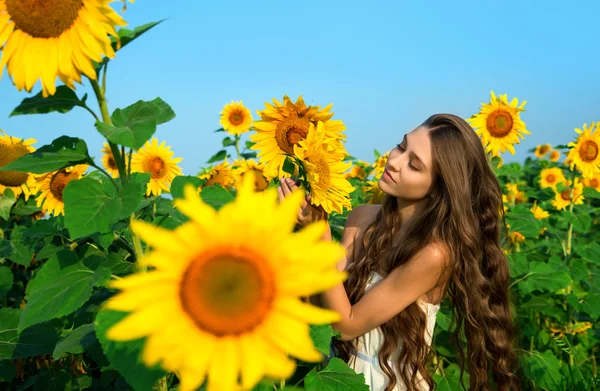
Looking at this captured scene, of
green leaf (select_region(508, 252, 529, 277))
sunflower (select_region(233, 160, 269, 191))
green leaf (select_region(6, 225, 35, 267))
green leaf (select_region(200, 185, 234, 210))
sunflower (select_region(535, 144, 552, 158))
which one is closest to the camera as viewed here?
green leaf (select_region(200, 185, 234, 210))

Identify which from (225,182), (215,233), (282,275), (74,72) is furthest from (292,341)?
(225,182)

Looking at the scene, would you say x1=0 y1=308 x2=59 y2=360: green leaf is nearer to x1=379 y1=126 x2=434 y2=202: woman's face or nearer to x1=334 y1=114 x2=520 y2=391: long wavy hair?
x1=334 y1=114 x2=520 y2=391: long wavy hair

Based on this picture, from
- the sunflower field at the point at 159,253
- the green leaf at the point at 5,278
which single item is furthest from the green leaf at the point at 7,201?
the green leaf at the point at 5,278

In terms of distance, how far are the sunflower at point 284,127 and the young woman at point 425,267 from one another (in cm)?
39

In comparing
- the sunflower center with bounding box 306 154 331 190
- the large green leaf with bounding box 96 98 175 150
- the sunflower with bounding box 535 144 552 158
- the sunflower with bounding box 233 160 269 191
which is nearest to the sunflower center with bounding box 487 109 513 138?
the sunflower with bounding box 233 160 269 191

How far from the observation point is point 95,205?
157cm

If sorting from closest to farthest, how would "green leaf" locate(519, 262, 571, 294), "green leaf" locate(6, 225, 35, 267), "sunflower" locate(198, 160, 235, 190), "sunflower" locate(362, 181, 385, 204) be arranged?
"green leaf" locate(6, 225, 35, 267) → "green leaf" locate(519, 262, 571, 294) → "sunflower" locate(362, 181, 385, 204) → "sunflower" locate(198, 160, 235, 190)

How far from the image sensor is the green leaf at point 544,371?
404cm

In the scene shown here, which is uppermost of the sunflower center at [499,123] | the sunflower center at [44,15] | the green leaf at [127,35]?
the sunflower center at [499,123]

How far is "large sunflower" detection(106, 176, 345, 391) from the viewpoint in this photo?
3.25 ft

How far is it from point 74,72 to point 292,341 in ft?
2.93

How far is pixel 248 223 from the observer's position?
994mm

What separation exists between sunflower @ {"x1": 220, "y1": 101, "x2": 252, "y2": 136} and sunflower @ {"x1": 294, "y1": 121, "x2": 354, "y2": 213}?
14.9 feet

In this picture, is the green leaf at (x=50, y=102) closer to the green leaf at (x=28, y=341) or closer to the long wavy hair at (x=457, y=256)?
the green leaf at (x=28, y=341)
